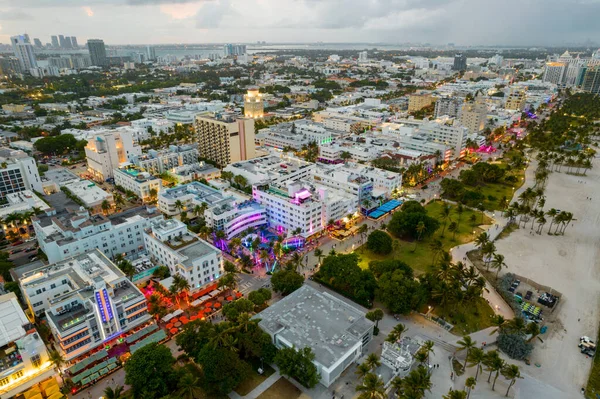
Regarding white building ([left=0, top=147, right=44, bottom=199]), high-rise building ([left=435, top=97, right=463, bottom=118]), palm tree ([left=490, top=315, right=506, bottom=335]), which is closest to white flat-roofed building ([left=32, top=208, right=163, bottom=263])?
white building ([left=0, top=147, right=44, bottom=199])

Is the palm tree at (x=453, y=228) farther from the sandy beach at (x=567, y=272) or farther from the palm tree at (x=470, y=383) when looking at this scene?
the palm tree at (x=470, y=383)

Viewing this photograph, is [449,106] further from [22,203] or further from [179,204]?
[22,203]

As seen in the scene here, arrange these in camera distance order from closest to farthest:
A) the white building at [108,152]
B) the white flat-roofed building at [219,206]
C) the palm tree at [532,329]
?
1. the palm tree at [532,329]
2. the white flat-roofed building at [219,206]
3. the white building at [108,152]

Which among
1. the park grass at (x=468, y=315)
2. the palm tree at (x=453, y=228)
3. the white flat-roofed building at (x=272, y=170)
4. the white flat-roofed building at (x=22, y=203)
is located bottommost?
the park grass at (x=468, y=315)

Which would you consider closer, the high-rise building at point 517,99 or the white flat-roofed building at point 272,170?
the white flat-roofed building at point 272,170

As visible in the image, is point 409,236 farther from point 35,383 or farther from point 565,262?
point 35,383

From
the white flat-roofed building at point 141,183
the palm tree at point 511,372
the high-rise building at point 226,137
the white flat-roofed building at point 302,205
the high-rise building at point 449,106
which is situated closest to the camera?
the palm tree at point 511,372

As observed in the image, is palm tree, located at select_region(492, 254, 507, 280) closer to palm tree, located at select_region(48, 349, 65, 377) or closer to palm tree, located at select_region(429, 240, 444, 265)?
palm tree, located at select_region(429, 240, 444, 265)

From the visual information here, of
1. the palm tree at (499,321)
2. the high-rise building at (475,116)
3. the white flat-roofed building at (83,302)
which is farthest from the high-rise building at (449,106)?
the white flat-roofed building at (83,302)
